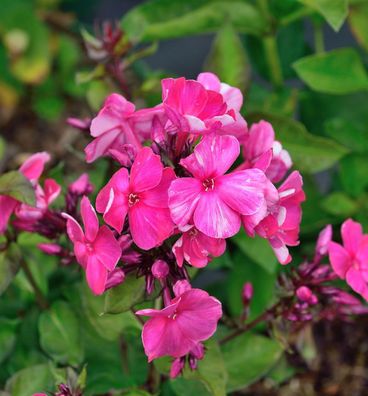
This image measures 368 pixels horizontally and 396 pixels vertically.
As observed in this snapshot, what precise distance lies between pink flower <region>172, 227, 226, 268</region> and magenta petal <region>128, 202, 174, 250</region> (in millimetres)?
26

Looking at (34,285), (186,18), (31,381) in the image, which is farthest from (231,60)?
(31,381)

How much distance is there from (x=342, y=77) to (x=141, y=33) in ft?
1.18

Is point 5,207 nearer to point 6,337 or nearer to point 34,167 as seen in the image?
point 34,167

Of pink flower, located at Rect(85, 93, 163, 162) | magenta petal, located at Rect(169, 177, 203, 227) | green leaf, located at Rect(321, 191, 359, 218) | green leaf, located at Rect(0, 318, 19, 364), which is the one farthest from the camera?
green leaf, located at Rect(321, 191, 359, 218)

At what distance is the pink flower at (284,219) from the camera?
81 centimetres

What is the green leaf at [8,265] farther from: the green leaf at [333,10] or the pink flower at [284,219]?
the green leaf at [333,10]

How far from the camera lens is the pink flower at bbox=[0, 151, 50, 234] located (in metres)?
0.95

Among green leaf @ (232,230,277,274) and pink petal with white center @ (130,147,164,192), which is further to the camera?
green leaf @ (232,230,277,274)

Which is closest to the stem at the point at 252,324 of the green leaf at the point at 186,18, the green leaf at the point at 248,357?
the green leaf at the point at 248,357

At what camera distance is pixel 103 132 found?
34.5 inches

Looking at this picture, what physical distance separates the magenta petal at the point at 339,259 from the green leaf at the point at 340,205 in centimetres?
39

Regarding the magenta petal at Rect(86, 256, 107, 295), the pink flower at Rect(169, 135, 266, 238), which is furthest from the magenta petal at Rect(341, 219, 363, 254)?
the magenta petal at Rect(86, 256, 107, 295)

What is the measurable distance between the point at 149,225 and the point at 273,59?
730 millimetres

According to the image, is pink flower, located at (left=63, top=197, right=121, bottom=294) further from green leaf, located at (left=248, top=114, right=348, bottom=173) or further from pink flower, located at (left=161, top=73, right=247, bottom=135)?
green leaf, located at (left=248, top=114, right=348, bottom=173)
